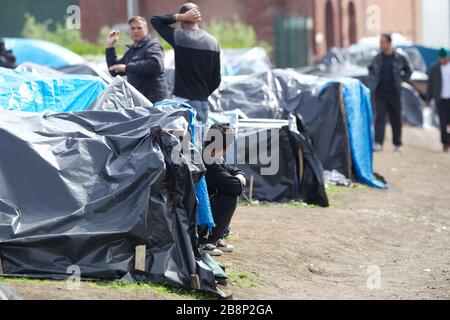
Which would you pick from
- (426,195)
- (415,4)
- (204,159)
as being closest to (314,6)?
(415,4)

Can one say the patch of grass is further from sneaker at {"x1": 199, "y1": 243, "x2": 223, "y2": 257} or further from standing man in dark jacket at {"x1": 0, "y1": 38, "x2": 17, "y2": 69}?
standing man in dark jacket at {"x1": 0, "y1": 38, "x2": 17, "y2": 69}

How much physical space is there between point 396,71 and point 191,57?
7.50 meters

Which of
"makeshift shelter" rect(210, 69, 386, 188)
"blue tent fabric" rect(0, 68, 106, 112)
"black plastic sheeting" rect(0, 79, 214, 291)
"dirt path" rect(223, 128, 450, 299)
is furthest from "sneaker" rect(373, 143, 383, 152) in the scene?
"black plastic sheeting" rect(0, 79, 214, 291)

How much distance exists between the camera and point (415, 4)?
52094 mm

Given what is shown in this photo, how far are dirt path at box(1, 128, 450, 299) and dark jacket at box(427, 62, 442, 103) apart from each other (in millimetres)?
6015

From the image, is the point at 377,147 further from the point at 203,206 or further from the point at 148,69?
the point at 203,206

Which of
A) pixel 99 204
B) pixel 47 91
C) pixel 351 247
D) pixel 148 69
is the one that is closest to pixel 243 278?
pixel 99 204

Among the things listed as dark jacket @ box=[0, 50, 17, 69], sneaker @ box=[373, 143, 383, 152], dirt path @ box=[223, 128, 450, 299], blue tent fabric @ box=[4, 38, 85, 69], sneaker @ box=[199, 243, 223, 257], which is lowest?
sneaker @ box=[373, 143, 383, 152]

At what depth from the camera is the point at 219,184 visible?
321 inches

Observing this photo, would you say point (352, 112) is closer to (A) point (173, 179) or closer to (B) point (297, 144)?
(B) point (297, 144)

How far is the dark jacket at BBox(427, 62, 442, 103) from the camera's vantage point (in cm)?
1960

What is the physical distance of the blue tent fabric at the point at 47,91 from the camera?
936 centimetres
